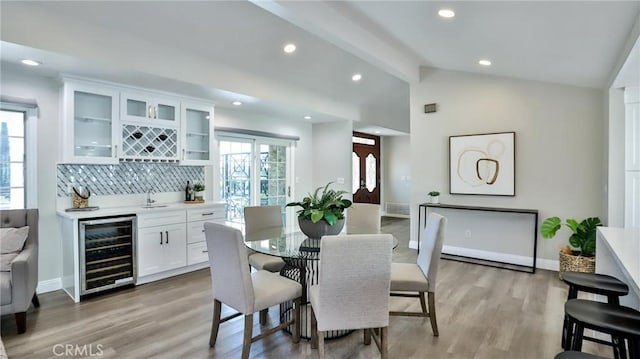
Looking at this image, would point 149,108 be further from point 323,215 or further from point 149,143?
point 323,215

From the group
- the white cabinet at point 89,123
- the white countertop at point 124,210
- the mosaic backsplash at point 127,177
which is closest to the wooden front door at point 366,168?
the mosaic backsplash at point 127,177

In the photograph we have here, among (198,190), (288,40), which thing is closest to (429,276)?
(288,40)

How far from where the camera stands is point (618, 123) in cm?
370

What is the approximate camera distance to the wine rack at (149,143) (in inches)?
161

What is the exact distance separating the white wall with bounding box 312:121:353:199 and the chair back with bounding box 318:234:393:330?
461 centimetres

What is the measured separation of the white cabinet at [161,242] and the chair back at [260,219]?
1137mm

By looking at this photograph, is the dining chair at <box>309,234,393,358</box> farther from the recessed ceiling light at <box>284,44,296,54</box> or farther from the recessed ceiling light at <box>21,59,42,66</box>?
the recessed ceiling light at <box>21,59,42,66</box>

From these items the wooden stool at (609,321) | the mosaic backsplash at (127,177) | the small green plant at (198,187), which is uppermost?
the mosaic backsplash at (127,177)

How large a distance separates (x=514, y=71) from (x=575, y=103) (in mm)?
861

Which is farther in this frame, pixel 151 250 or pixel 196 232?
pixel 196 232

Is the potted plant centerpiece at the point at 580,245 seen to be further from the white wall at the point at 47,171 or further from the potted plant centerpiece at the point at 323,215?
the white wall at the point at 47,171

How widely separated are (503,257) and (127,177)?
16.9 feet

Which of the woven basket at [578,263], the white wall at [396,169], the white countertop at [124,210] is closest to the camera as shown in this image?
the white countertop at [124,210]

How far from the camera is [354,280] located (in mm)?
2066
